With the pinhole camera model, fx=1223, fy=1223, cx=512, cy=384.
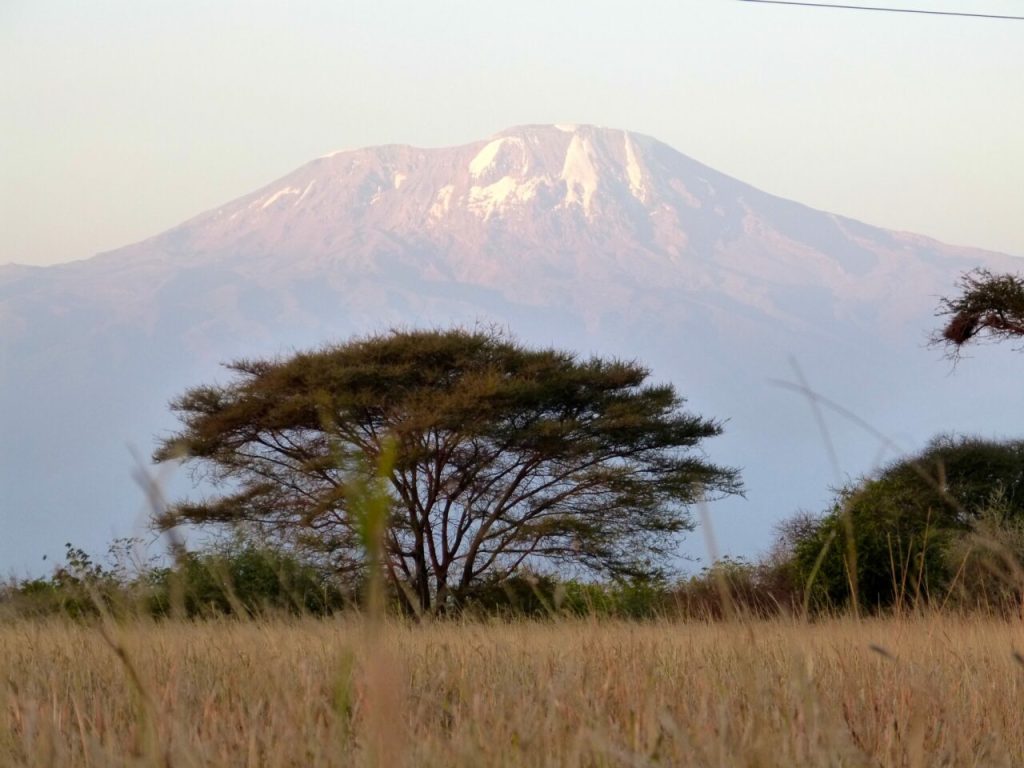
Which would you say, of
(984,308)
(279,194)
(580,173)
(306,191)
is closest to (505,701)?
(984,308)

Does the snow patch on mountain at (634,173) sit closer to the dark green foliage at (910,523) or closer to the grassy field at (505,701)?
the dark green foliage at (910,523)

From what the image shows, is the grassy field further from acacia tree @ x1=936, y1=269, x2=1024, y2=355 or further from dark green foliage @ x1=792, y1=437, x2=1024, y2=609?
acacia tree @ x1=936, y1=269, x2=1024, y2=355

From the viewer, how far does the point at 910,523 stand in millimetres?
17938

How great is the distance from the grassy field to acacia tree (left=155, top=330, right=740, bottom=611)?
1272cm

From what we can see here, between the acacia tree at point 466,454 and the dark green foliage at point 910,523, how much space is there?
2723mm

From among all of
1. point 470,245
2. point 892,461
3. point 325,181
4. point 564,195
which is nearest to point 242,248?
point 325,181

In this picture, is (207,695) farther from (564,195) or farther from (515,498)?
(564,195)

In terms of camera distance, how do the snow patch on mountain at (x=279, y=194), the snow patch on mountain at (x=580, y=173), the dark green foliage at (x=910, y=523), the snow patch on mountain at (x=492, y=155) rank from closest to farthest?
the dark green foliage at (x=910, y=523)
the snow patch on mountain at (x=279, y=194)
the snow patch on mountain at (x=580, y=173)
the snow patch on mountain at (x=492, y=155)

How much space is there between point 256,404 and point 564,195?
113 meters

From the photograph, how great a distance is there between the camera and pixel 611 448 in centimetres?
1991

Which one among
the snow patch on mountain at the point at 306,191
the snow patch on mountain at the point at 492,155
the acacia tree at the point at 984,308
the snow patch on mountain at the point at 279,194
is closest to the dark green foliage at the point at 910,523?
the acacia tree at the point at 984,308

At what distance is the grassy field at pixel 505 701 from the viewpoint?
2428mm

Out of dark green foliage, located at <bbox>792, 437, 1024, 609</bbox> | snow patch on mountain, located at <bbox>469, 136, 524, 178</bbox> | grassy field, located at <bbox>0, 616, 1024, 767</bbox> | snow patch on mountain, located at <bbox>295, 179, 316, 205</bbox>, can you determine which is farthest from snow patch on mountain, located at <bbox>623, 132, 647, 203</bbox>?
grassy field, located at <bbox>0, 616, 1024, 767</bbox>

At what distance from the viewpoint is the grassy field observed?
243 centimetres
